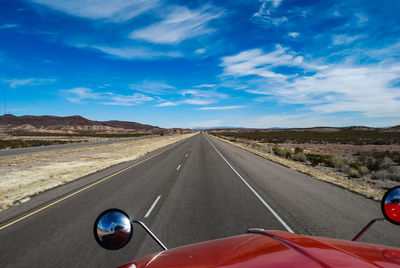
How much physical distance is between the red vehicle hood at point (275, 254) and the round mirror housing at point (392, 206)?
455 millimetres

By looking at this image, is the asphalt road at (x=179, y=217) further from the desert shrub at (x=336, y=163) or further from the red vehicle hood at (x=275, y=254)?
the desert shrub at (x=336, y=163)

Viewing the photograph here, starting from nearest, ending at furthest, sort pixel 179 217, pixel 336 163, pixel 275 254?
pixel 275 254 < pixel 179 217 < pixel 336 163

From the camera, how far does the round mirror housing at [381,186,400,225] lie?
2258mm

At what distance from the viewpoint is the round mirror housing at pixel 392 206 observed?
7.41 feet

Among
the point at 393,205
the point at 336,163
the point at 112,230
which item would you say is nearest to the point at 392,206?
the point at 393,205

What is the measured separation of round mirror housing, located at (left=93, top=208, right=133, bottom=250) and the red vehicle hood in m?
0.24

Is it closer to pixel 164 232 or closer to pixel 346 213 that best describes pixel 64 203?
pixel 164 232

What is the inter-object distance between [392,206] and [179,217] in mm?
4775

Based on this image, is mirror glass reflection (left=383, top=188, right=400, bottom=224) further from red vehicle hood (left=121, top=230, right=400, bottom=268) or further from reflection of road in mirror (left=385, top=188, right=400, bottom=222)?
red vehicle hood (left=121, top=230, right=400, bottom=268)

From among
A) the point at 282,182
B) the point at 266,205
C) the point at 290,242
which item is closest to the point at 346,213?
the point at 266,205

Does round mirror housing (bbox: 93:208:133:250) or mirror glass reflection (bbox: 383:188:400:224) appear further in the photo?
mirror glass reflection (bbox: 383:188:400:224)

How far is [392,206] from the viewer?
2.28m

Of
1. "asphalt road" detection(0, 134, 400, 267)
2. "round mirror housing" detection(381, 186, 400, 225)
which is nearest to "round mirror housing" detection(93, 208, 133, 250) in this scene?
"asphalt road" detection(0, 134, 400, 267)

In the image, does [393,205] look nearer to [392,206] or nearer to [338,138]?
[392,206]
